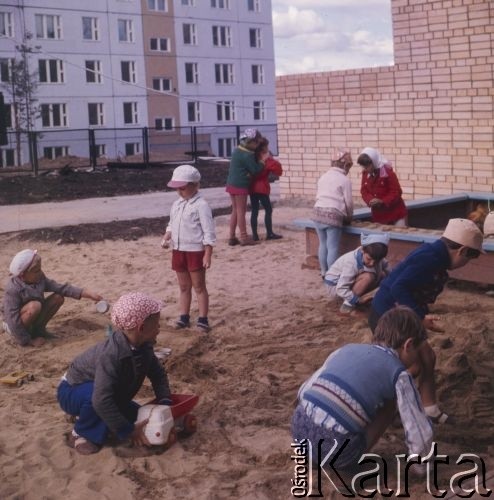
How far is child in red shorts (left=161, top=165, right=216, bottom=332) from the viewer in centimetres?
730

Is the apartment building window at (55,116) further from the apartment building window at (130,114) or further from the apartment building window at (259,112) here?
the apartment building window at (259,112)

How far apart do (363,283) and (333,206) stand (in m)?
1.42

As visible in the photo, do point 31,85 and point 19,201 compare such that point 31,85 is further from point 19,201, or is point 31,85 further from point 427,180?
point 427,180

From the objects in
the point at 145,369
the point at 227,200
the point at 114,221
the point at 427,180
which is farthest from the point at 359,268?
the point at 227,200

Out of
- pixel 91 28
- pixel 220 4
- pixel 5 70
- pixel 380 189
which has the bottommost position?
pixel 380 189

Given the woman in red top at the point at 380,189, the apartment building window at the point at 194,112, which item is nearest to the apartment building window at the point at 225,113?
the apartment building window at the point at 194,112

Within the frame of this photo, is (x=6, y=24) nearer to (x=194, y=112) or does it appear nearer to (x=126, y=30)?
(x=126, y=30)

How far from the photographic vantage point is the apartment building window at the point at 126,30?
5475cm

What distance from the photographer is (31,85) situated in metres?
42.6

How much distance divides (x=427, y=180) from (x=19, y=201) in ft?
31.9

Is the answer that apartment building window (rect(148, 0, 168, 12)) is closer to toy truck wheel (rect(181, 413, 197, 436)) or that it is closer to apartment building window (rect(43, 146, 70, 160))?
apartment building window (rect(43, 146, 70, 160))

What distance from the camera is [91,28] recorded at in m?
53.2

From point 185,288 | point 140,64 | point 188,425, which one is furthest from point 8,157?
point 188,425

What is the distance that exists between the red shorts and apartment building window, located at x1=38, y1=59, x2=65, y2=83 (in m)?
45.0
